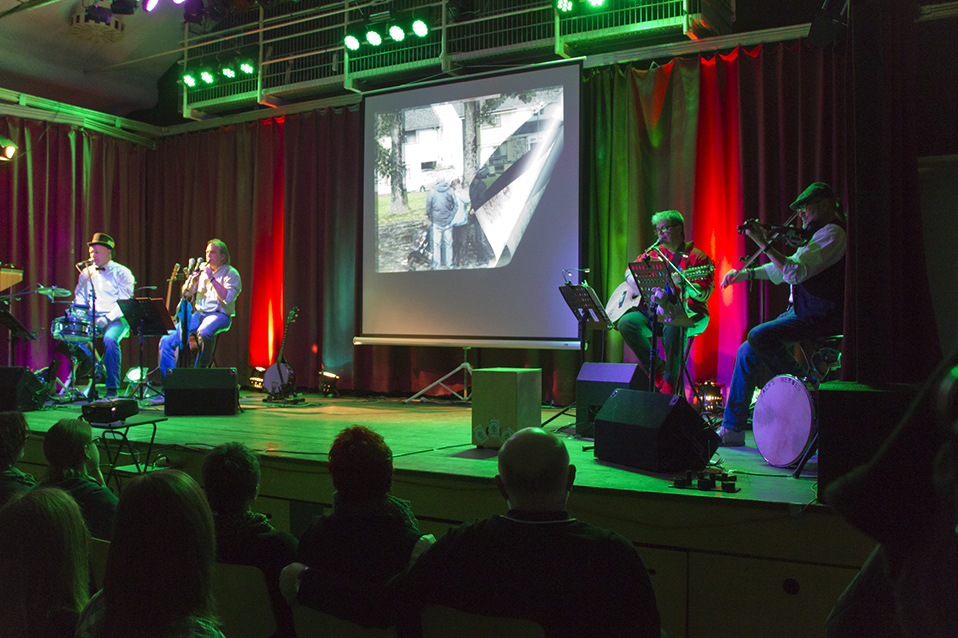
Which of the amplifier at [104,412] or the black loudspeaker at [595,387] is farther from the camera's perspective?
the black loudspeaker at [595,387]

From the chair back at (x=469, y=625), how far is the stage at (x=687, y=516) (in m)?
1.43

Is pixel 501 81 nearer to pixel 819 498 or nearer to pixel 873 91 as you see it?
pixel 873 91

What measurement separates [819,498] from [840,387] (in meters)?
0.38

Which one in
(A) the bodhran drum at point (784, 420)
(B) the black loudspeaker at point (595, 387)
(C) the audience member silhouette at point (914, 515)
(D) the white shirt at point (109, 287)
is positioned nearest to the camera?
(C) the audience member silhouette at point (914, 515)

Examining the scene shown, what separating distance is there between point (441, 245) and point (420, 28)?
192cm

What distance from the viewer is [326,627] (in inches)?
66.9

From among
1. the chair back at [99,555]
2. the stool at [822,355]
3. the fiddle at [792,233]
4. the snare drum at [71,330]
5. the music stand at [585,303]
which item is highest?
the fiddle at [792,233]

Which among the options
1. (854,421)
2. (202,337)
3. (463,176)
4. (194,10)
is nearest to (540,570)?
(854,421)

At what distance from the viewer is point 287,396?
680 centimetres

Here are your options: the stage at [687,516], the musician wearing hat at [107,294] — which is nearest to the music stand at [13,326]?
the musician wearing hat at [107,294]

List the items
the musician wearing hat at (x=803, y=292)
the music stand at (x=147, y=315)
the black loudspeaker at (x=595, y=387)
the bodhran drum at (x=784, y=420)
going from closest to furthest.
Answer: the bodhran drum at (x=784, y=420)
the musician wearing hat at (x=803, y=292)
the black loudspeaker at (x=595, y=387)
the music stand at (x=147, y=315)

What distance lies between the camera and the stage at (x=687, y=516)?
2.47 m

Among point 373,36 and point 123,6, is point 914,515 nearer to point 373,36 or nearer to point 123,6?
point 373,36

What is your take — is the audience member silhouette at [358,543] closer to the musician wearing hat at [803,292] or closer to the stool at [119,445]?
the stool at [119,445]
